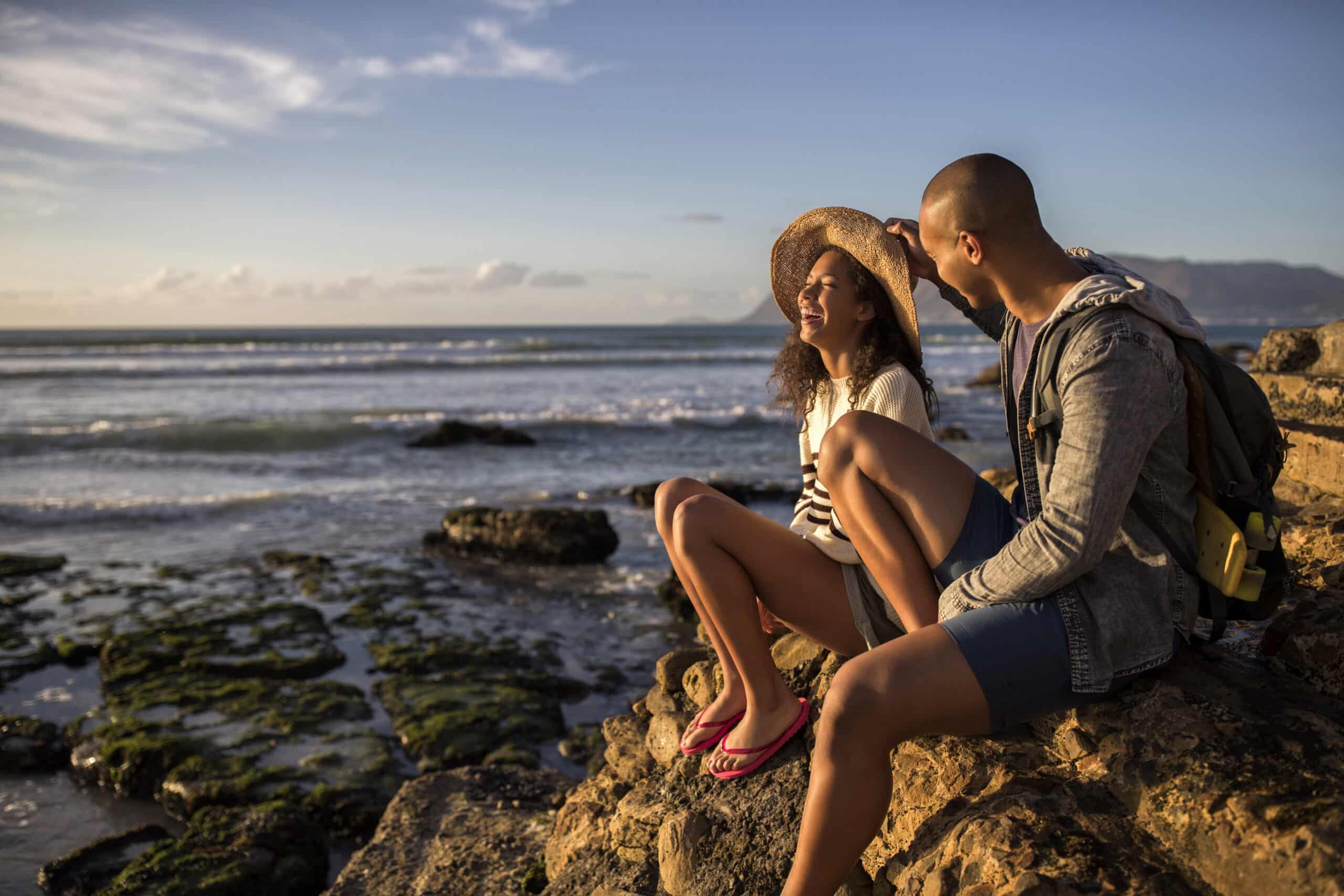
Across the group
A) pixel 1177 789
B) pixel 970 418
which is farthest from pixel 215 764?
pixel 970 418

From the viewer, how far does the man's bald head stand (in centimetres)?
238

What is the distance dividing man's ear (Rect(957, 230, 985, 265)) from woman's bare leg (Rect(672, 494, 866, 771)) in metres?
1.02

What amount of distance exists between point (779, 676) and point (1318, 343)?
3.95 m

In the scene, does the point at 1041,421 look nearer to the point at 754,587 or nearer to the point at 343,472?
the point at 754,587

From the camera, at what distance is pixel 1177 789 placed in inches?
83.4

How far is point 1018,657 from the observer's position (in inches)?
88.7

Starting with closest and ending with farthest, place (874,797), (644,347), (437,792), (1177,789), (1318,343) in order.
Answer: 1. (1177,789)
2. (874,797)
3. (437,792)
4. (1318,343)
5. (644,347)

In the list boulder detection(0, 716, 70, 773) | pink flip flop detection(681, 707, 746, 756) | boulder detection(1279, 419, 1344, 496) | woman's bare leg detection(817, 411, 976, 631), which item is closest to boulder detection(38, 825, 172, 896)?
boulder detection(0, 716, 70, 773)

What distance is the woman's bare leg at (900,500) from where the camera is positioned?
2.57 metres

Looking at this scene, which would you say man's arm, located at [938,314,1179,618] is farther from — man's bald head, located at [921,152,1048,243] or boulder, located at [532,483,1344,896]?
boulder, located at [532,483,1344,896]

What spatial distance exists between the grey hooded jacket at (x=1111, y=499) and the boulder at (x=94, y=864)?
4.11m

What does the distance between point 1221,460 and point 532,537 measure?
27.0 feet

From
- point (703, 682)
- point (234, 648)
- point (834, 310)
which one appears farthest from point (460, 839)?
point (234, 648)

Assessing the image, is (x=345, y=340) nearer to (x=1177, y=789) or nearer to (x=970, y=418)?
(x=970, y=418)
